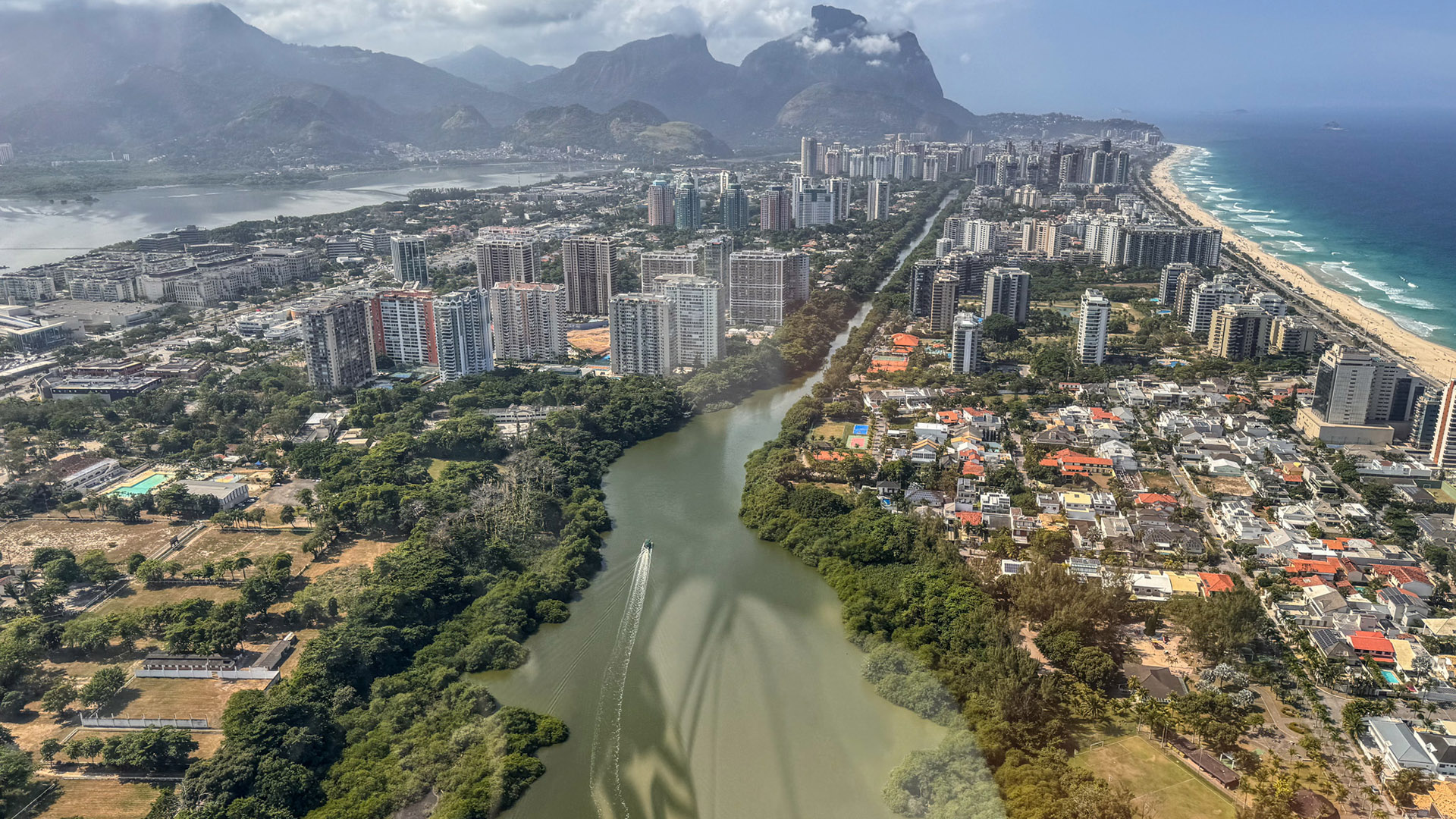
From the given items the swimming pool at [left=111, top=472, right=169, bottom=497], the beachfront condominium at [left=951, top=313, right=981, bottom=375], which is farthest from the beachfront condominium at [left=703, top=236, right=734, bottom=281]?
the swimming pool at [left=111, top=472, right=169, bottom=497]

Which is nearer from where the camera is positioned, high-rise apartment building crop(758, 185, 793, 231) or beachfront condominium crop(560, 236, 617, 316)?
beachfront condominium crop(560, 236, 617, 316)

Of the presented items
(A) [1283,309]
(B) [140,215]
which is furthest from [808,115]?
(A) [1283,309]

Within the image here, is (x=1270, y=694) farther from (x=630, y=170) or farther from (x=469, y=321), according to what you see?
(x=630, y=170)

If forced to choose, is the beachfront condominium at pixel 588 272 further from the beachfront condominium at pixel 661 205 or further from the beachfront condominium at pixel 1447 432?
the beachfront condominium at pixel 1447 432

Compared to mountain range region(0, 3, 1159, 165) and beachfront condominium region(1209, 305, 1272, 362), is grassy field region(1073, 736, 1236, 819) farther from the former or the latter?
mountain range region(0, 3, 1159, 165)

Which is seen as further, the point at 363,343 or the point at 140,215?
the point at 140,215

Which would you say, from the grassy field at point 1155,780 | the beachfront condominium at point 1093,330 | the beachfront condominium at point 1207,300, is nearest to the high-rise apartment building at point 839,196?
the beachfront condominium at point 1207,300

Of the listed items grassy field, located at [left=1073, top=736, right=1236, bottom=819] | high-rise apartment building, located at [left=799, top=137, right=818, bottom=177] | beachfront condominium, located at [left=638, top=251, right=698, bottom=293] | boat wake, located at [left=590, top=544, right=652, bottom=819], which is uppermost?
high-rise apartment building, located at [left=799, top=137, right=818, bottom=177]
